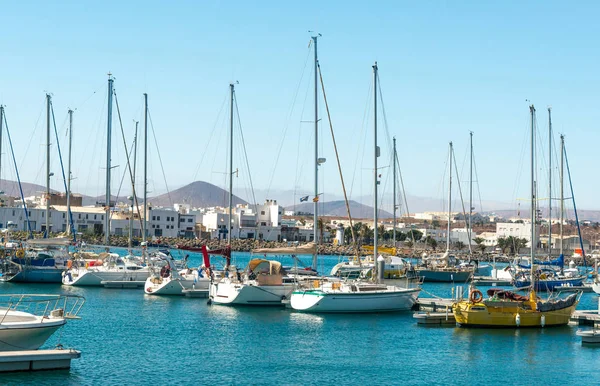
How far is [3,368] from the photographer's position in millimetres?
25375

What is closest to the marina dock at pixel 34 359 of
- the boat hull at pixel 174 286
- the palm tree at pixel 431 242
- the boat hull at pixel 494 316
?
the boat hull at pixel 494 316

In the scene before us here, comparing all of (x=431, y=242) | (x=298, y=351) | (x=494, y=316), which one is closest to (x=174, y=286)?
(x=298, y=351)

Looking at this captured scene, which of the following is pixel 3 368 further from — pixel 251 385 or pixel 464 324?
pixel 464 324

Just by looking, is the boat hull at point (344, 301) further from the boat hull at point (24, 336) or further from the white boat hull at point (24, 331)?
the boat hull at point (24, 336)

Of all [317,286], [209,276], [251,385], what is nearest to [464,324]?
[317,286]

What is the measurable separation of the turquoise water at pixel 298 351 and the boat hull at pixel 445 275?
101 ft

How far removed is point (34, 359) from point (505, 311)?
70.2 ft

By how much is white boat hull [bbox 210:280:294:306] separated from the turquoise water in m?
0.89

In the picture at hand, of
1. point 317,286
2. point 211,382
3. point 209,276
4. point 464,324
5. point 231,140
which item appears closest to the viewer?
point 211,382

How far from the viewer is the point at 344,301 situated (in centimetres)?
4259

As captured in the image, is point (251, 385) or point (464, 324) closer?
point (251, 385)

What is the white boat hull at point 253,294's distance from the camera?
45.3 meters

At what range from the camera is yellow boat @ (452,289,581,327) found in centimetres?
3812

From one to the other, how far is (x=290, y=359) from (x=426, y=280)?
4442 cm
